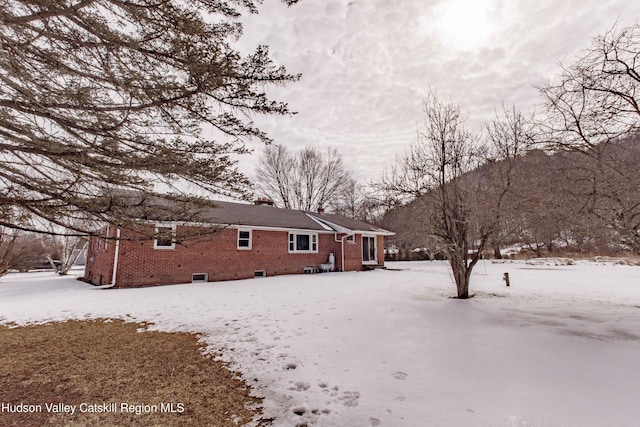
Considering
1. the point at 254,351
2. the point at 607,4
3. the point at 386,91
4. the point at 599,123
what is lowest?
the point at 254,351

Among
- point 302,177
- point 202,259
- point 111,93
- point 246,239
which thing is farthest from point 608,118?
point 302,177

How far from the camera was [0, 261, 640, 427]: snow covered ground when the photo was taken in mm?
2586

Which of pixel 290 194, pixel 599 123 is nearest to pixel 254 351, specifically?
pixel 599 123

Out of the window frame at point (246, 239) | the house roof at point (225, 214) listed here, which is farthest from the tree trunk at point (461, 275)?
the window frame at point (246, 239)

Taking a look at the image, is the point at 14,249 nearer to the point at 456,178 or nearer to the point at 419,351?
the point at 419,351

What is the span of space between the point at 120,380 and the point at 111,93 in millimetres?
3449

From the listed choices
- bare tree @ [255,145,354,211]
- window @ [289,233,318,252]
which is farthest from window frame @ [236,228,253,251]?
bare tree @ [255,145,354,211]

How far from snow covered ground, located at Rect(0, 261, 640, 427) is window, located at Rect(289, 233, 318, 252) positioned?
27.1ft

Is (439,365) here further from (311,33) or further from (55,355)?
(311,33)

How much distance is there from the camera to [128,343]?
466 centimetres

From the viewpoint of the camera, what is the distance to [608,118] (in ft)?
15.9

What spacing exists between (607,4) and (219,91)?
7.15 m

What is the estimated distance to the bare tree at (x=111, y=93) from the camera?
2.55 metres

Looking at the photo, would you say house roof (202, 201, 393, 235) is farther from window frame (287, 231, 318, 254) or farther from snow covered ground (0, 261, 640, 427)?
snow covered ground (0, 261, 640, 427)
